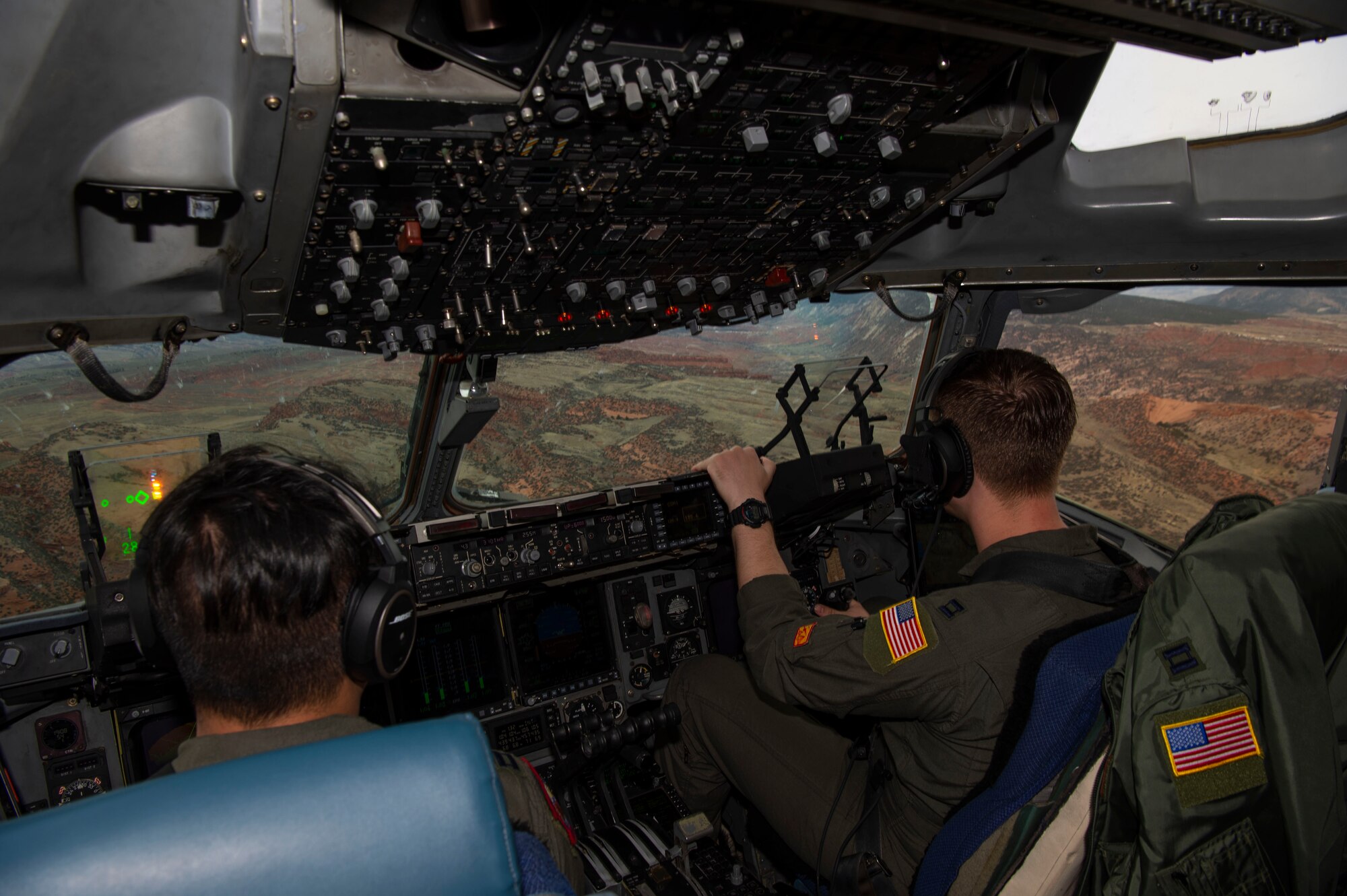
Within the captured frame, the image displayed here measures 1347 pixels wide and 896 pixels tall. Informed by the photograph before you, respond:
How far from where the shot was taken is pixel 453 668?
119 inches

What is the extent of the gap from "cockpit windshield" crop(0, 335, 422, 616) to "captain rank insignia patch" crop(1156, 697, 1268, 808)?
5.98ft

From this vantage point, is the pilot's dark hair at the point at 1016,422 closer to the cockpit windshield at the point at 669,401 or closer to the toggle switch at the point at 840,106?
the toggle switch at the point at 840,106

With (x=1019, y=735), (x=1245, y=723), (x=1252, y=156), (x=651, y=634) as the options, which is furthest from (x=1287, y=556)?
(x=651, y=634)

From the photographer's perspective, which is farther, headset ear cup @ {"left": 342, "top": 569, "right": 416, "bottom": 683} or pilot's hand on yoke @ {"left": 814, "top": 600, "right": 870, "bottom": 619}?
pilot's hand on yoke @ {"left": 814, "top": 600, "right": 870, "bottom": 619}

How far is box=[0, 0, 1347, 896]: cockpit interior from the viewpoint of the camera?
4.28 feet

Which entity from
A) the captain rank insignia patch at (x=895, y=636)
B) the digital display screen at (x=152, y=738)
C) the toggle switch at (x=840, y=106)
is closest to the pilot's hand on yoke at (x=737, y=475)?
the captain rank insignia patch at (x=895, y=636)

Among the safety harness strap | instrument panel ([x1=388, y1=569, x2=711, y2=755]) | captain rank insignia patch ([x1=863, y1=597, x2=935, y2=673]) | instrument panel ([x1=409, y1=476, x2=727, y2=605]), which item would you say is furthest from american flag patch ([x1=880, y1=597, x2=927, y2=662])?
the safety harness strap

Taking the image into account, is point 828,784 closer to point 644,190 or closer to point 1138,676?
point 1138,676

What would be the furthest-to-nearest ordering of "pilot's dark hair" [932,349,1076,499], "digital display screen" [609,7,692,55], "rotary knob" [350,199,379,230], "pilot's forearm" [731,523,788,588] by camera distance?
"pilot's forearm" [731,523,788,588], "pilot's dark hair" [932,349,1076,499], "rotary knob" [350,199,379,230], "digital display screen" [609,7,692,55]

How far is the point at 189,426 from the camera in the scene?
2.54 metres

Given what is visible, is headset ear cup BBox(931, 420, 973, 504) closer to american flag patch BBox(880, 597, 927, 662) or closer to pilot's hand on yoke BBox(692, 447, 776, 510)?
american flag patch BBox(880, 597, 927, 662)

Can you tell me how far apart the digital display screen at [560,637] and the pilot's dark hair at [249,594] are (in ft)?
6.91

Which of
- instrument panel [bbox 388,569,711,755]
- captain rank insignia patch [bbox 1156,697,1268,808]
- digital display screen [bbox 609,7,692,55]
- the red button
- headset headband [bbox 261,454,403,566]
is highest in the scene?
digital display screen [bbox 609,7,692,55]

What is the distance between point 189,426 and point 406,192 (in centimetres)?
143
